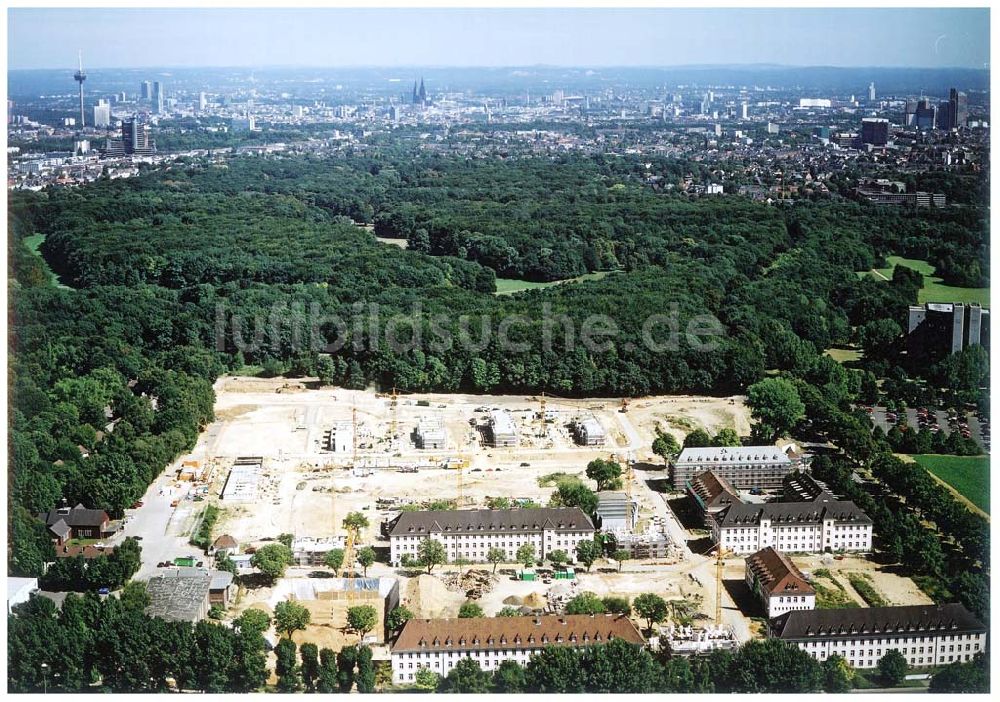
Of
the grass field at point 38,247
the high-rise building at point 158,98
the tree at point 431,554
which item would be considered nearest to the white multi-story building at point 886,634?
the tree at point 431,554

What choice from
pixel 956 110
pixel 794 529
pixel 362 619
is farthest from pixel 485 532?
pixel 956 110

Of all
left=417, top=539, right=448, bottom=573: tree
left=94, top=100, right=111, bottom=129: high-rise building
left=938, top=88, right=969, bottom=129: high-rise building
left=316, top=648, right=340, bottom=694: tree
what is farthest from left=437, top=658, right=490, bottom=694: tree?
left=94, top=100, right=111, bottom=129: high-rise building

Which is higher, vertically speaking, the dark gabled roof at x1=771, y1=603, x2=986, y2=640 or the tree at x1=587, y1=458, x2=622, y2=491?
the tree at x1=587, y1=458, x2=622, y2=491

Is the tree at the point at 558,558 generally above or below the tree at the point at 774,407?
below

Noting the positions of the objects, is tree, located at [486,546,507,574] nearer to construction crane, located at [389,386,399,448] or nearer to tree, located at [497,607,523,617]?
tree, located at [497,607,523,617]

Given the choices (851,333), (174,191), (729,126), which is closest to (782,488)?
(851,333)

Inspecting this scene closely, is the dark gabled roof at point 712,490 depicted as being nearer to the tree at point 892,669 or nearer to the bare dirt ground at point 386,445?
the bare dirt ground at point 386,445
